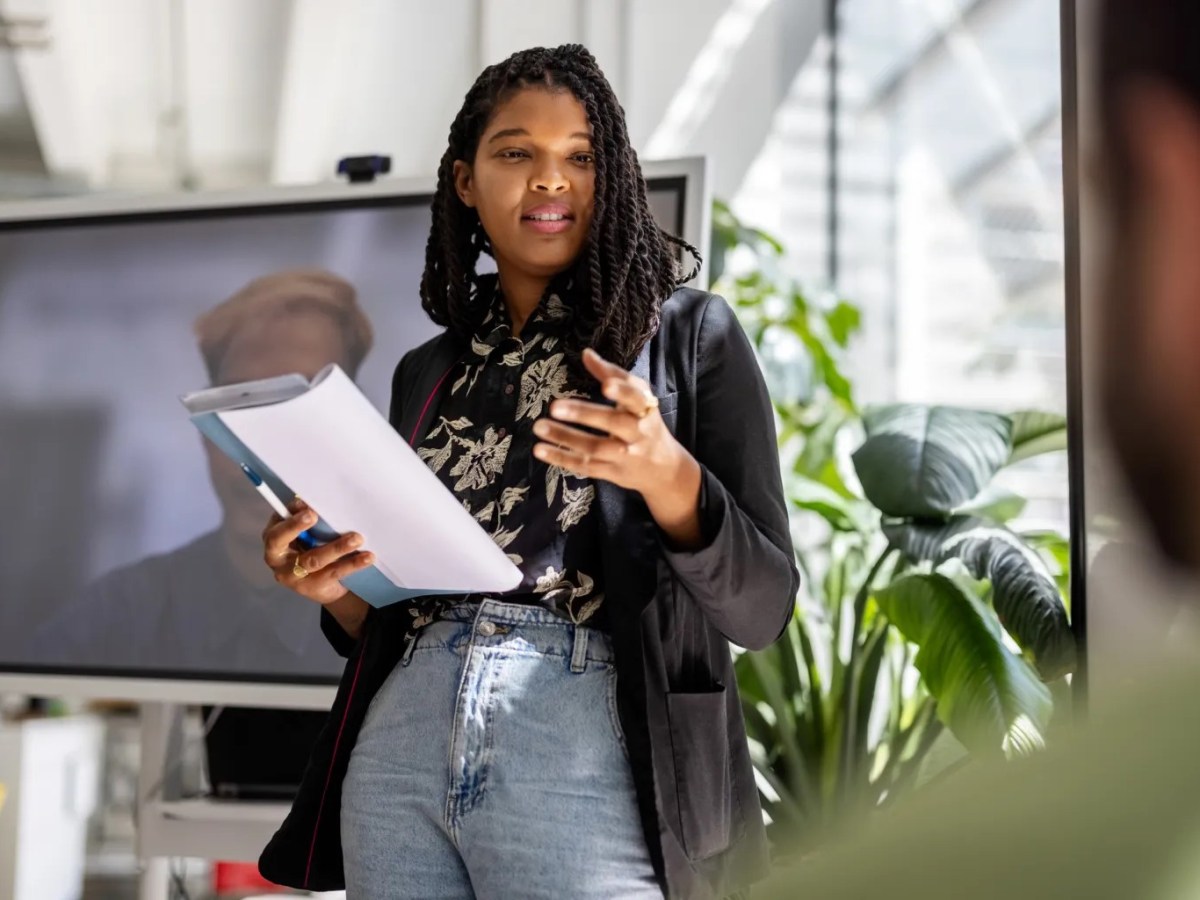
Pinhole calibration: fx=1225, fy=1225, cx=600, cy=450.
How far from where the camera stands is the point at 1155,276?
0.56 feet

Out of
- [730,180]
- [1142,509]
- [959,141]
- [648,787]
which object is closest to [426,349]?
[648,787]

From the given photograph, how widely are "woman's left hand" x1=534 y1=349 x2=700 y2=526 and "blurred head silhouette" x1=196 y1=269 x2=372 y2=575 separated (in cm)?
150

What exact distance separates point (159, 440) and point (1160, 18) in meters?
2.38

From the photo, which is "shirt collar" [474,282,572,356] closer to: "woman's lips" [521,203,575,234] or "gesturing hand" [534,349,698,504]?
"woman's lips" [521,203,575,234]

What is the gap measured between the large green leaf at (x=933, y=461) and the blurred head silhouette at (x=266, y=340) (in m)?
0.95

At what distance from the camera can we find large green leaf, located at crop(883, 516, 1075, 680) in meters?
1.76

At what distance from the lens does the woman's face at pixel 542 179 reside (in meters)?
1.07

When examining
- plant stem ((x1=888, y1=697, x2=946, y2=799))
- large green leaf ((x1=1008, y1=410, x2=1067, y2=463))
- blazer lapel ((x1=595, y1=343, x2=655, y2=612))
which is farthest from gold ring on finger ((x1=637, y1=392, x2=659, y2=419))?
plant stem ((x1=888, y1=697, x2=946, y2=799))

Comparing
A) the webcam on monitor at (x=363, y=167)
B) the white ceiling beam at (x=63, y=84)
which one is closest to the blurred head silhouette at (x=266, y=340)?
the webcam on monitor at (x=363, y=167)

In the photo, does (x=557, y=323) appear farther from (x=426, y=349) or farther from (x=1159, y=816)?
(x=1159, y=816)

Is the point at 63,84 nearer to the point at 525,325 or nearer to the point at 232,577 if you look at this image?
the point at 232,577

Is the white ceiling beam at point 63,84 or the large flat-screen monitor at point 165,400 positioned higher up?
the white ceiling beam at point 63,84

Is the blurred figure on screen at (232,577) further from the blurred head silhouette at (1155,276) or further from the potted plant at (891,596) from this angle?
the blurred head silhouette at (1155,276)

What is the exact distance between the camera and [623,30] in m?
4.12
